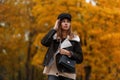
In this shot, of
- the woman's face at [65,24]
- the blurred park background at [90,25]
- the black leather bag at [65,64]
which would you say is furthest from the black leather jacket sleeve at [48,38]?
the blurred park background at [90,25]

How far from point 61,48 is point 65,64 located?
0.69 ft

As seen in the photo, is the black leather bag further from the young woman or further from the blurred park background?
the blurred park background

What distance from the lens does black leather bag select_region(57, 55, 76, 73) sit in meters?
4.96

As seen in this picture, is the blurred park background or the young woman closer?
the young woman

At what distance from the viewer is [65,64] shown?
4.96 metres

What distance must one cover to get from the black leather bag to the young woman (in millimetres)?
19

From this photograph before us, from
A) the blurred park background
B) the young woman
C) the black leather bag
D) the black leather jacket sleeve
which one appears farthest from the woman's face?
the blurred park background

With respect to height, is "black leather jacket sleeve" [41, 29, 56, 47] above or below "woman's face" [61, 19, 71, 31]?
below

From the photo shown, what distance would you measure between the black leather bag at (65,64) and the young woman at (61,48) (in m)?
0.02

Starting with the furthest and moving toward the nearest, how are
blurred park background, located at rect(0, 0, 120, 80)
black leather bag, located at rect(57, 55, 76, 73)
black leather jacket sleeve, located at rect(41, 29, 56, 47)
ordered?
blurred park background, located at rect(0, 0, 120, 80) < black leather jacket sleeve, located at rect(41, 29, 56, 47) < black leather bag, located at rect(57, 55, 76, 73)

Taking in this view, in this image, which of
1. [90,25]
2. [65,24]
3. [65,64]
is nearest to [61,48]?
[65,64]

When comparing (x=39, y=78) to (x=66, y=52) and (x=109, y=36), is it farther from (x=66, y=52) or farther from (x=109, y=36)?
(x=66, y=52)

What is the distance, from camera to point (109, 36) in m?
21.5

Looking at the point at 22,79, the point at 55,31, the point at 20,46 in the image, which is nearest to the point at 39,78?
the point at 22,79
